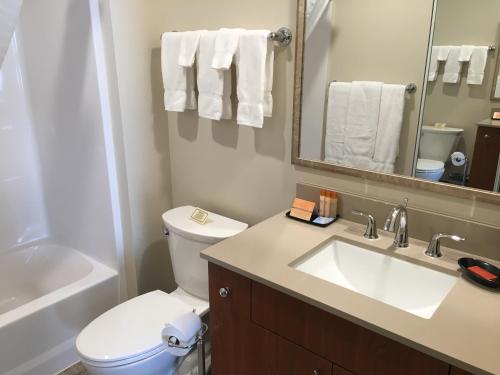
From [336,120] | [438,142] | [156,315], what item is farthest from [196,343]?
Answer: [438,142]

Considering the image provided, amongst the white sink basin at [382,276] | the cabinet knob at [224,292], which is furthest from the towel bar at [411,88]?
the cabinet knob at [224,292]

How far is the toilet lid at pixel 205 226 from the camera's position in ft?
5.74

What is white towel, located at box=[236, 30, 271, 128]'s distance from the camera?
1.56 metres

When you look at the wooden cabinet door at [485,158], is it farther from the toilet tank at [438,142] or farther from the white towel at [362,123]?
the white towel at [362,123]

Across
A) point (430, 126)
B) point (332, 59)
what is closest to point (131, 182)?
point (332, 59)

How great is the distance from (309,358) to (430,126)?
2.77 feet

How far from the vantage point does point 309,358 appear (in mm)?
1168

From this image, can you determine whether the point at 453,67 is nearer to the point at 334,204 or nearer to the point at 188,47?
the point at 334,204

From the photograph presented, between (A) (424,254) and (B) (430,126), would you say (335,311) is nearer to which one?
(A) (424,254)

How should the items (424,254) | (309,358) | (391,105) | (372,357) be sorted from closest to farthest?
(372,357)
(309,358)
(424,254)
(391,105)

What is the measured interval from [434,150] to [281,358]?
84 centimetres

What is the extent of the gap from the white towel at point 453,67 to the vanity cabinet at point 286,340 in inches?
32.8

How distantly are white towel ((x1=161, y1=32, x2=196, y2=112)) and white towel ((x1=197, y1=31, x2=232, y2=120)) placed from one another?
0.30 feet

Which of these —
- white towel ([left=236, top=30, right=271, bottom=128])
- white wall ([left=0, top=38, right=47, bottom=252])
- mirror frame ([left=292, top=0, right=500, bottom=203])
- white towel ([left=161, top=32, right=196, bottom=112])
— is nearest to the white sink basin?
mirror frame ([left=292, top=0, right=500, bottom=203])
